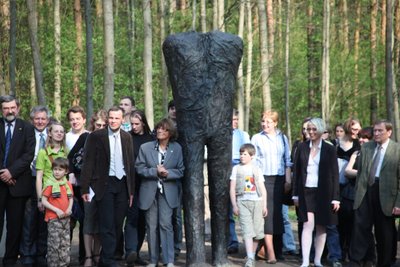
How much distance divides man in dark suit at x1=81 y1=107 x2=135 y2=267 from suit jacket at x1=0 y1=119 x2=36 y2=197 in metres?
0.83

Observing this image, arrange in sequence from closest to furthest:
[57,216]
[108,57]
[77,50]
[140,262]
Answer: [57,216] → [140,262] → [108,57] → [77,50]

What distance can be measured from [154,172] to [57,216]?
1340 millimetres

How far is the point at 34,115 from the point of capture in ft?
35.6

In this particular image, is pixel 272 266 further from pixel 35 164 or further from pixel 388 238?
pixel 35 164

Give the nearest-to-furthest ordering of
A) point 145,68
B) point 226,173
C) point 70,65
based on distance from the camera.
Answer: point 226,173
point 145,68
point 70,65

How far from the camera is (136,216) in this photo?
10.6 meters

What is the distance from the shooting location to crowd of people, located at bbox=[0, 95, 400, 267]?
1006 centimetres

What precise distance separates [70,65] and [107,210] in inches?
900

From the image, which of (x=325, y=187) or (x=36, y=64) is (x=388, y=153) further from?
(x=36, y=64)

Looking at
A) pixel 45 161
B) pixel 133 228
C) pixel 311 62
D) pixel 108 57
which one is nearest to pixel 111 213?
pixel 133 228

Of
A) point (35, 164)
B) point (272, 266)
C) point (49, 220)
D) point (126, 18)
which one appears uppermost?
point (126, 18)

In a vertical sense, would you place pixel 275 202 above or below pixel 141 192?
below

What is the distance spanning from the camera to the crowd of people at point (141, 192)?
10.1 meters

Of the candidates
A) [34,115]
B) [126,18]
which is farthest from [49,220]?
[126,18]
